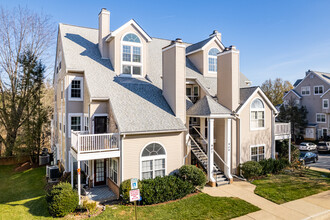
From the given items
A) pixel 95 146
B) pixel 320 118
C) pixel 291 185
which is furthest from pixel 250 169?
pixel 320 118

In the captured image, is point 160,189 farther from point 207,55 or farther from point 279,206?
point 207,55

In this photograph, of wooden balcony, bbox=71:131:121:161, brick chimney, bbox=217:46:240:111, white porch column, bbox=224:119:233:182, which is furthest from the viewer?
brick chimney, bbox=217:46:240:111

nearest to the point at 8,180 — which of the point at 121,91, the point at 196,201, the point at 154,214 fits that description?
the point at 121,91

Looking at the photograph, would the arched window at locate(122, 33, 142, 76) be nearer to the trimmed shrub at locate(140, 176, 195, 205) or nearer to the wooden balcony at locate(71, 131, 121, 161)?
the wooden balcony at locate(71, 131, 121, 161)

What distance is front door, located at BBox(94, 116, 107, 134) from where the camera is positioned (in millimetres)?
14523

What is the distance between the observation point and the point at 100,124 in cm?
1462

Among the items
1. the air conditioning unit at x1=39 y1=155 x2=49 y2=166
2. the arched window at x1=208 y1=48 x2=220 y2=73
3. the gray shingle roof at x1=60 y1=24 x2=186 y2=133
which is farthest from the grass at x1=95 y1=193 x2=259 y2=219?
the air conditioning unit at x1=39 y1=155 x2=49 y2=166

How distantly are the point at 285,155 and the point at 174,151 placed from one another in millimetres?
12109

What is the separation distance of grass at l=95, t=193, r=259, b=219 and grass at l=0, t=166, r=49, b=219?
3.70 meters

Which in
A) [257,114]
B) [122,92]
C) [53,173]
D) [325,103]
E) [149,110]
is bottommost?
[53,173]

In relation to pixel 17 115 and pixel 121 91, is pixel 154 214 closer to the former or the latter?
pixel 121 91

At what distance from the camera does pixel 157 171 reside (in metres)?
13.4

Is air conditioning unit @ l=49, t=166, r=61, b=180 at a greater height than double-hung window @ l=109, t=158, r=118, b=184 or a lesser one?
lesser

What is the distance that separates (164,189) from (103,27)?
46.7 feet
